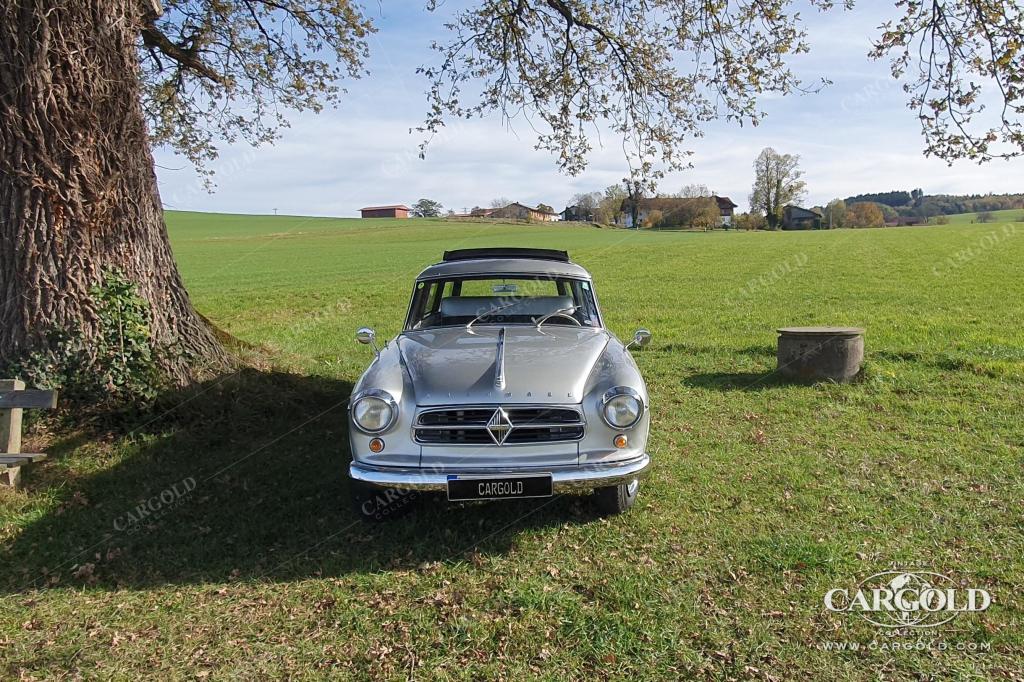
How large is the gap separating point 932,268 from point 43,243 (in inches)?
997

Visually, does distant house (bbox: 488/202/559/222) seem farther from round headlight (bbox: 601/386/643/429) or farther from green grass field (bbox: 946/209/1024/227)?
round headlight (bbox: 601/386/643/429)

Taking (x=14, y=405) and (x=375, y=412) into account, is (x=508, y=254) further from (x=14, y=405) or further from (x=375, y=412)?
(x=14, y=405)

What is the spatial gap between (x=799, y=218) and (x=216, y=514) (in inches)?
3098

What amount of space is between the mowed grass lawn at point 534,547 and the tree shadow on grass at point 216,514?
20mm

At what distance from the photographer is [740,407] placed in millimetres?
7840

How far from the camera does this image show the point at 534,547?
436 centimetres

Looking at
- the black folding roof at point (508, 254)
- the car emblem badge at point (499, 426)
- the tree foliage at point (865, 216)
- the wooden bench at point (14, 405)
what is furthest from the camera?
the tree foliage at point (865, 216)

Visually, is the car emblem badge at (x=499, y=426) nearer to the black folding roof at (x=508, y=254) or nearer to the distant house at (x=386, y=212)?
the black folding roof at (x=508, y=254)

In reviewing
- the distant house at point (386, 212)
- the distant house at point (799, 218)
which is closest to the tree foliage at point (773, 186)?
the distant house at point (799, 218)

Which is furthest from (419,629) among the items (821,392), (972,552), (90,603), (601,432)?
(821,392)

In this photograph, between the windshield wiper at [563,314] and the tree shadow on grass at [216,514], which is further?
the windshield wiper at [563,314]

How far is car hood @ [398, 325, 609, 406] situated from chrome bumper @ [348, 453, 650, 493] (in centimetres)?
42

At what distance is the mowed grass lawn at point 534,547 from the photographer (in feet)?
10.7

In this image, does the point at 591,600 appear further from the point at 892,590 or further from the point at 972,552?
the point at 972,552
